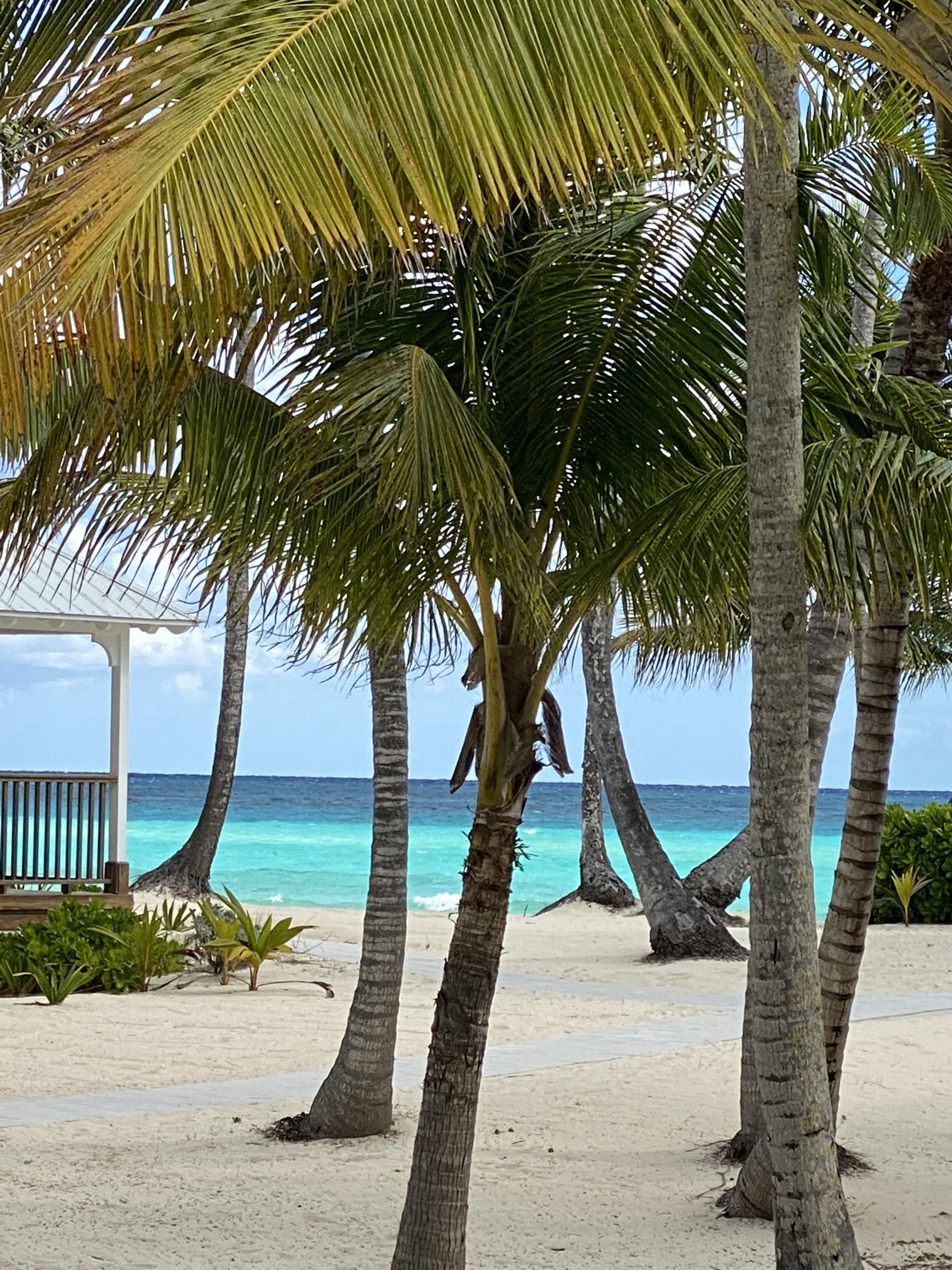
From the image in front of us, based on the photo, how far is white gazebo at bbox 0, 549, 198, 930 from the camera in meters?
13.9

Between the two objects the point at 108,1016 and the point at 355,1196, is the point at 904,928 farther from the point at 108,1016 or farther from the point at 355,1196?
the point at 355,1196

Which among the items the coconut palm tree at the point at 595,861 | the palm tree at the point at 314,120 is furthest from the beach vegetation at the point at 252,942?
the palm tree at the point at 314,120

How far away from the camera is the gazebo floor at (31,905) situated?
1387cm

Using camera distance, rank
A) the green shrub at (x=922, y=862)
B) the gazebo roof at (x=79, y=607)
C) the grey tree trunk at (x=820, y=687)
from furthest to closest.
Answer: the green shrub at (x=922, y=862), the gazebo roof at (x=79, y=607), the grey tree trunk at (x=820, y=687)

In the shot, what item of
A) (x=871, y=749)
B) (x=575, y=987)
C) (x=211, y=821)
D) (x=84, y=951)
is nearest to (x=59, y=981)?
(x=84, y=951)

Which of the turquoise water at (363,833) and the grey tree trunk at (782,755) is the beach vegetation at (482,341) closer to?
the grey tree trunk at (782,755)

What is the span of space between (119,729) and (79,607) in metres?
1.42

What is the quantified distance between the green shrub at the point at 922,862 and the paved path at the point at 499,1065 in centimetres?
512

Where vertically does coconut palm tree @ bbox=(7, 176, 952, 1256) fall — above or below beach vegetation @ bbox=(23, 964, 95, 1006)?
above

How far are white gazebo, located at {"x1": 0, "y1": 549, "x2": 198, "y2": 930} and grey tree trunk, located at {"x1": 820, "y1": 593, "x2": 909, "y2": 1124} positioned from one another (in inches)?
357

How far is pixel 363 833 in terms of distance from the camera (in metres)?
63.0

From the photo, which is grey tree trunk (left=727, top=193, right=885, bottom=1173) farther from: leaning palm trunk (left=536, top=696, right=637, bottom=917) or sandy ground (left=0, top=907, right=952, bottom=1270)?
leaning palm trunk (left=536, top=696, right=637, bottom=917)

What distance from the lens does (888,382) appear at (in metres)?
5.33

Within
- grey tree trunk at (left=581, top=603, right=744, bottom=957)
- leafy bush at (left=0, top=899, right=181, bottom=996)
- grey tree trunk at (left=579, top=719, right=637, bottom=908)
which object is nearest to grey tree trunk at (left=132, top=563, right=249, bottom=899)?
grey tree trunk at (left=579, top=719, right=637, bottom=908)
